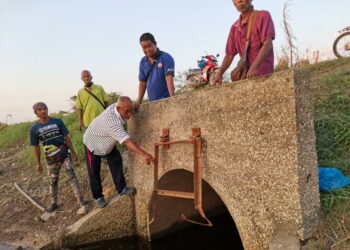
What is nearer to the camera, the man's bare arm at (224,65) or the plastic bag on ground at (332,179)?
the plastic bag on ground at (332,179)

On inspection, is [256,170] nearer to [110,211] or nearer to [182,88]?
[110,211]

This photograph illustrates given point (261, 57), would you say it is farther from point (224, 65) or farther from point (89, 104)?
point (89, 104)

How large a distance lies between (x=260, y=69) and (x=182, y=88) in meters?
6.76

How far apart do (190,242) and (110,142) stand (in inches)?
85.2

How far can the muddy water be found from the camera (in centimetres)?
473

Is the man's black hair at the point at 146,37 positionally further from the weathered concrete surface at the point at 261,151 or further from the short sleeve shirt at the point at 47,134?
the short sleeve shirt at the point at 47,134

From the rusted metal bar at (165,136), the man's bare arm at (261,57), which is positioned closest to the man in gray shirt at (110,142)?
the rusted metal bar at (165,136)

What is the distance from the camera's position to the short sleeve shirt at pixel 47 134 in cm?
485

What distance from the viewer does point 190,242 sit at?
4.98 meters

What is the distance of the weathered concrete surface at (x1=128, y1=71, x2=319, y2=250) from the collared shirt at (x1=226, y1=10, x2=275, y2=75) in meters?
0.41

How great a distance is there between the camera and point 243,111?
2773 millimetres

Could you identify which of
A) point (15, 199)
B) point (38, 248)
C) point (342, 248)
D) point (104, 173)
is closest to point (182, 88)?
point (104, 173)

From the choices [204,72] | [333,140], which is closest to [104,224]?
[333,140]

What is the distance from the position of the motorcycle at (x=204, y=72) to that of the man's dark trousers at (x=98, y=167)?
4668 mm
